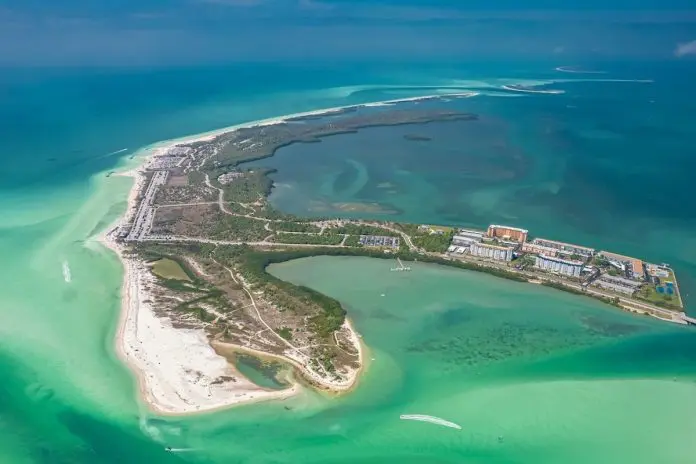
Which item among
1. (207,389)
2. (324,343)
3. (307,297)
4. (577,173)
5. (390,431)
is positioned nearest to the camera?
(390,431)

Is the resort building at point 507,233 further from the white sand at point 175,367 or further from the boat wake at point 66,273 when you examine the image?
the boat wake at point 66,273

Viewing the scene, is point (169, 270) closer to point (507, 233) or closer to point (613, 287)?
point (507, 233)

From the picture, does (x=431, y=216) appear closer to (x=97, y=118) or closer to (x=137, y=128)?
(x=137, y=128)

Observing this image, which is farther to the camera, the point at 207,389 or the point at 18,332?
the point at 18,332

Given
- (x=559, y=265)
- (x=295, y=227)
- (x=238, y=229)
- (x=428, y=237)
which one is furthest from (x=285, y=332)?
(x=559, y=265)

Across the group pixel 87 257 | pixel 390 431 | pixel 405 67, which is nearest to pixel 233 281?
pixel 87 257
